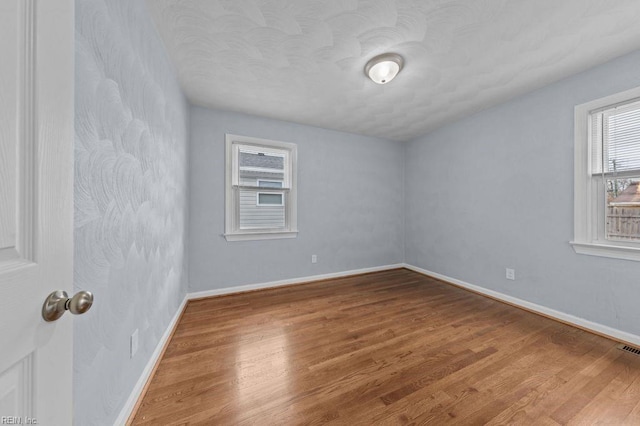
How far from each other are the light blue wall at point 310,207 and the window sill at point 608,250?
2304 mm

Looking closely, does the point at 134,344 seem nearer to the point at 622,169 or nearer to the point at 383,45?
the point at 383,45

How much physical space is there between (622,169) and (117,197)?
3750 mm

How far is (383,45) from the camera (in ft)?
5.88

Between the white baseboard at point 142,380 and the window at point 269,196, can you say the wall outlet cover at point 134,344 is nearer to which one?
the white baseboard at point 142,380

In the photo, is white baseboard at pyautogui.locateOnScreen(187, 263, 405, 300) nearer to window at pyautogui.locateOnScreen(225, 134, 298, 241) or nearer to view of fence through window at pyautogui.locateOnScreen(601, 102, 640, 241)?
window at pyautogui.locateOnScreen(225, 134, 298, 241)

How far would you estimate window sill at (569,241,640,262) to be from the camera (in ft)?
6.16

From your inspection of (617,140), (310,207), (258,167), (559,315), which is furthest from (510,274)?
(258,167)

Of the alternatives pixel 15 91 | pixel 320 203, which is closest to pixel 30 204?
pixel 15 91

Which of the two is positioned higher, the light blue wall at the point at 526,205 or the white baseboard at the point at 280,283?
the light blue wall at the point at 526,205

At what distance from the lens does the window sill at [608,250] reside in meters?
1.88

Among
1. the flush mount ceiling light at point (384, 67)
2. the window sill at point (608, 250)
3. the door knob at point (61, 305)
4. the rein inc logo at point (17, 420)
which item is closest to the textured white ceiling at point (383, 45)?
the flush mount ceiling light at point (384, 67)

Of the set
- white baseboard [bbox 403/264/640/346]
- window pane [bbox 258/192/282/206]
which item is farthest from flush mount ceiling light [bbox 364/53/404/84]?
white baseboard [bbox 403/264/640/346]

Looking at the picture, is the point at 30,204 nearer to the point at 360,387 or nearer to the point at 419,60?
the point at 360,387

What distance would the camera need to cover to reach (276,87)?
2.38m
